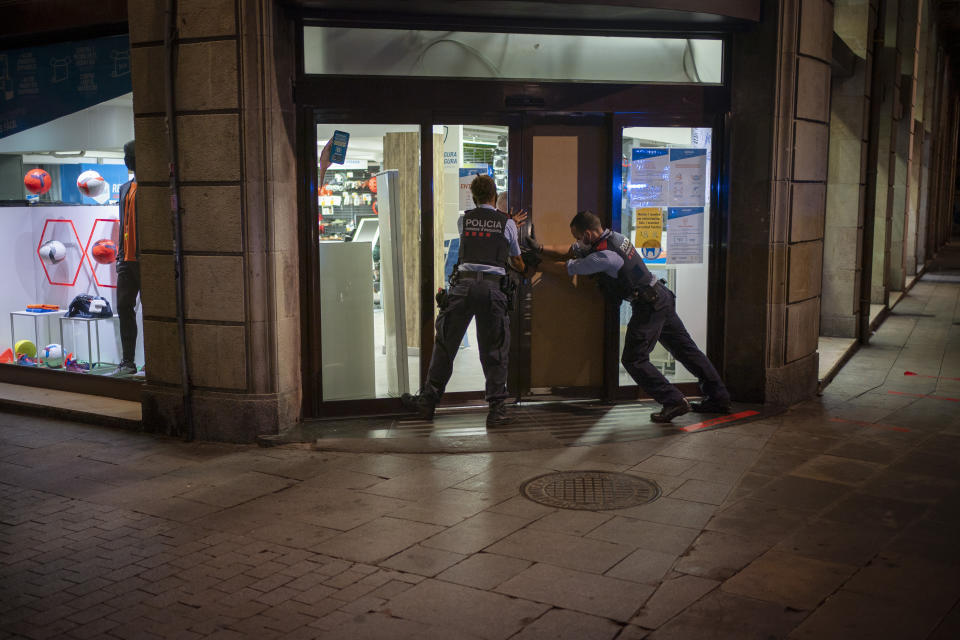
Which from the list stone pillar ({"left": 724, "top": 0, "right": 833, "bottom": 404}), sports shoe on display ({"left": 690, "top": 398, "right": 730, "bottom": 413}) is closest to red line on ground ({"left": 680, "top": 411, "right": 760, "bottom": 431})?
sports shoe on display ({"left": 690, "top": 398, "right": 730, "bottom": 413})

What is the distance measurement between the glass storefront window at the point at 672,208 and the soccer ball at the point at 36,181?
19.8ft

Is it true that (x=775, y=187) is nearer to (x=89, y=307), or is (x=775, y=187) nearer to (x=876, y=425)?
(x=876, y=425)

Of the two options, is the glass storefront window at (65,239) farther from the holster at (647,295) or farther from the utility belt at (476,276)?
the holster at (647,295)

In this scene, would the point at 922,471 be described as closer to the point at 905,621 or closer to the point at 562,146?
the point at 905,621

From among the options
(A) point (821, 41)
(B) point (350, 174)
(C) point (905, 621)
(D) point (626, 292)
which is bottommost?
(C) point (905, 621)

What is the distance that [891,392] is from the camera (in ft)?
30.0

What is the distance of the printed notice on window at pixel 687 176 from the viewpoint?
858 cm

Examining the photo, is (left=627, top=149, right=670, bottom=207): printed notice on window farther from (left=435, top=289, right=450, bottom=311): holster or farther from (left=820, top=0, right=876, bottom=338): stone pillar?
(left=820, top=0, right=876, bottom=338): stone pillar

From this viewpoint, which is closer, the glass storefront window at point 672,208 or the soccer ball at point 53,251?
the glass storefront window at point 672,208

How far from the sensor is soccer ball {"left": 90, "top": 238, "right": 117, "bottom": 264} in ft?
29.1

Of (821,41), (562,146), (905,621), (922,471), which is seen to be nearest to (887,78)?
(821,41)

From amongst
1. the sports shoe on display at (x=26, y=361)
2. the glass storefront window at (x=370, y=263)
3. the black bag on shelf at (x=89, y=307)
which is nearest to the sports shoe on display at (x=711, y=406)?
the glass storefront window at (x=370, y=263)

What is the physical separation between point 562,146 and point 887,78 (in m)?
7.78

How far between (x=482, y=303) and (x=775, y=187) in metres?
2.94
